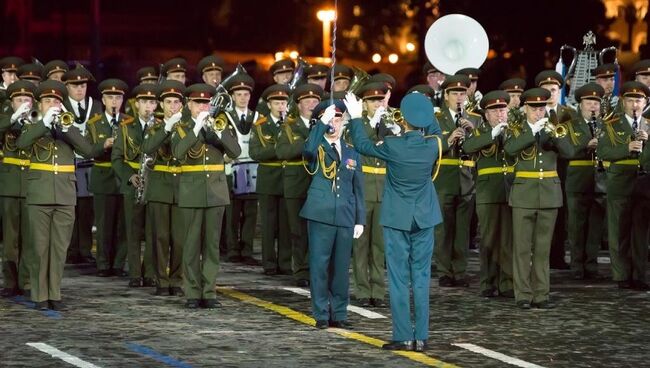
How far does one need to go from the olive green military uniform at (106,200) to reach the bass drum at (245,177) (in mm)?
1689

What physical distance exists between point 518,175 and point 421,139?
2.74 metres

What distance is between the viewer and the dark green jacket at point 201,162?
16.8 metres

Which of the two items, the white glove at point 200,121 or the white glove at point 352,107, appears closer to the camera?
the white glove at point 352,107

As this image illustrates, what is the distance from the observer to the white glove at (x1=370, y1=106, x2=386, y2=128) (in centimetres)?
1709

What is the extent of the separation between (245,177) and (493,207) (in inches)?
156

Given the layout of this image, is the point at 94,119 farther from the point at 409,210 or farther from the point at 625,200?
the point at 409,210

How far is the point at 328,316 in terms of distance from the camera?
15617 mm

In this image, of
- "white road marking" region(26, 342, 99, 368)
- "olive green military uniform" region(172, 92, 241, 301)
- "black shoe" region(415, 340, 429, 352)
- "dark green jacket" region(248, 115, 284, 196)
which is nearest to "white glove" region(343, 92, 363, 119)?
"black shoe" region(415, 340, 429, 352)

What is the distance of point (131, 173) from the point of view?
Answer: 62.5 feet

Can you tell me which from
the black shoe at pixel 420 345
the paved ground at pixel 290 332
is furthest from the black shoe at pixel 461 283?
the black shoe at pixel 420 345

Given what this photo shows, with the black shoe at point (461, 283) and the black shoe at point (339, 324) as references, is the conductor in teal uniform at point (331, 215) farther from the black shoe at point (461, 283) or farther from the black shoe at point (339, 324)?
the black shoe at point (461, 283)

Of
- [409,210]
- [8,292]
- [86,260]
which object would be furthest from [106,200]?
[409,210]

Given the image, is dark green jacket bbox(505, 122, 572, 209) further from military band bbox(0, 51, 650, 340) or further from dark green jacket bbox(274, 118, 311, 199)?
dark green jacket bbox(274, 118, 311, 199)

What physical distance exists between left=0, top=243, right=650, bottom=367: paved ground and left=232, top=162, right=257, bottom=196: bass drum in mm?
2757
